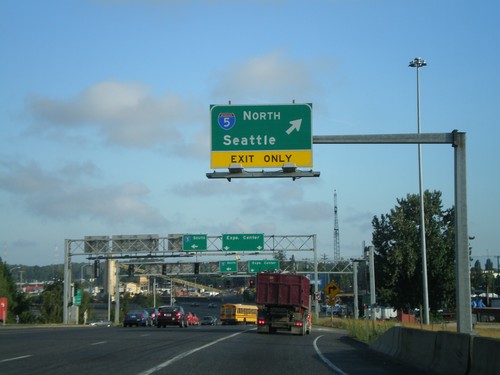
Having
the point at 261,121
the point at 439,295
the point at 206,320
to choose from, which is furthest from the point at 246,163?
the point at 206,320

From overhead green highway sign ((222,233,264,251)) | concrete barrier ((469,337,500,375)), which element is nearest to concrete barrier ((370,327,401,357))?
concrete barrier ((469,337,500,375))

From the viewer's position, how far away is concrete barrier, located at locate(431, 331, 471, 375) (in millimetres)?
14180

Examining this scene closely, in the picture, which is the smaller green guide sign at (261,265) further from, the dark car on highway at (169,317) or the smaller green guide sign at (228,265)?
the dark car on highway at (169,317)

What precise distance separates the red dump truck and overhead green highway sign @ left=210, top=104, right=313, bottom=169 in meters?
17.3

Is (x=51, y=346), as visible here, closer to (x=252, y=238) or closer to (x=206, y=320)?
(x=252, y=238)

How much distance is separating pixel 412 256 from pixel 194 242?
781 inches

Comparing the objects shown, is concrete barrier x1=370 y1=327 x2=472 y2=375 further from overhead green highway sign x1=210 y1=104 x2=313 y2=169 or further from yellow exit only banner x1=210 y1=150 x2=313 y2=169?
overhead green highway sign x1=210 y1=104 x2=313 y2=169

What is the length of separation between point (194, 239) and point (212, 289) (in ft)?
442

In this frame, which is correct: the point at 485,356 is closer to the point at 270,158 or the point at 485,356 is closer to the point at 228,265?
the point at 270,158

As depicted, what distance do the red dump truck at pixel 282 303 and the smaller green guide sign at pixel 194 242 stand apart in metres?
27.1

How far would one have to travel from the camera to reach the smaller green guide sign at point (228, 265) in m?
71.1

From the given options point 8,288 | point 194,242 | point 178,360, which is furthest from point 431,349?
point 8,288

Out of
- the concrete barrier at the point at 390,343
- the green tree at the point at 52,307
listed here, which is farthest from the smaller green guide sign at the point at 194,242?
the green tree at the point at 52,307

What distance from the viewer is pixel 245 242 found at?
215 feet
